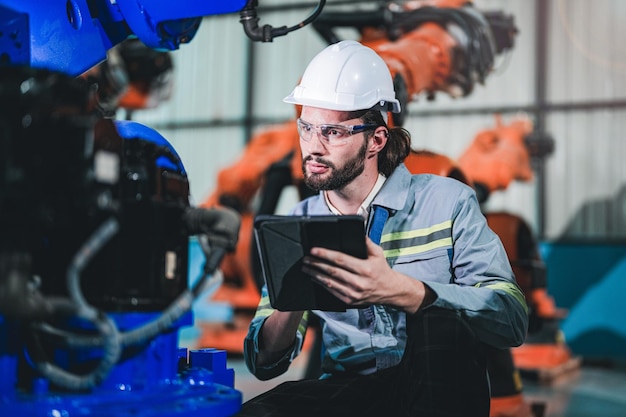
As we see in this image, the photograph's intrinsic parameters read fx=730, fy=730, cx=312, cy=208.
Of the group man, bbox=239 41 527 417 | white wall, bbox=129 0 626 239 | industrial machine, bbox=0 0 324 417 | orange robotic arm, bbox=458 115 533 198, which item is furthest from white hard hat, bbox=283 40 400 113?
white wall, bbox=129 0 626 239

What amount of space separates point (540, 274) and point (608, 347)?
4.12 metres

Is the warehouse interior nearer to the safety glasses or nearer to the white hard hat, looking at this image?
the white hard hat

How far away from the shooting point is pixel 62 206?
1002mm

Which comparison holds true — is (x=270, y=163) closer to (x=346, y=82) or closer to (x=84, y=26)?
(x=346, y=82)

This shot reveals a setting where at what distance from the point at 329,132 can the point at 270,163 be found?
3590mm

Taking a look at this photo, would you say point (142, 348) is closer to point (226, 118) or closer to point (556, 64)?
point (556, 64)

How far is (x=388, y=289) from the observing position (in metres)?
1.27

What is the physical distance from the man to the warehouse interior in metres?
0.19

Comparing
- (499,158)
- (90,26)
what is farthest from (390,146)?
(499,158)

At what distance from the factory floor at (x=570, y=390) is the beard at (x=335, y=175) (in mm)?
2144

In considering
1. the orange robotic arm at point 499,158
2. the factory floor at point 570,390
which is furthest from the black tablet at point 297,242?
the orange robotic arm at point 499,158

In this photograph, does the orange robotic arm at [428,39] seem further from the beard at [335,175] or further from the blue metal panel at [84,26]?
the blue metal panel at [84,26]

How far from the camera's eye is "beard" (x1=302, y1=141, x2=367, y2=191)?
167cm

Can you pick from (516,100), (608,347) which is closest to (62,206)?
(608,347)
